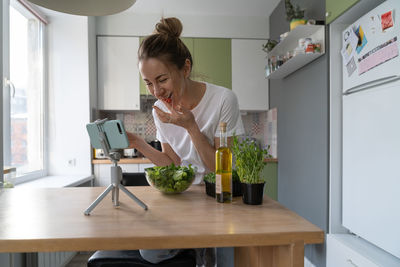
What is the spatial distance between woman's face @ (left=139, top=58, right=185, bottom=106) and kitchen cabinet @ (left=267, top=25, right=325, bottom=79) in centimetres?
141

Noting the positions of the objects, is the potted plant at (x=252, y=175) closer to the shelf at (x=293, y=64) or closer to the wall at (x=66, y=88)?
the shelf at (x=293, y=64)

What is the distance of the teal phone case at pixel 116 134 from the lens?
72 cm

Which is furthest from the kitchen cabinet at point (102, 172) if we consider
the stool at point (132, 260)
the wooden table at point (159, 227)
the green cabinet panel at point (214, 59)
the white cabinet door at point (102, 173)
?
the wooden table at point (159, 227)

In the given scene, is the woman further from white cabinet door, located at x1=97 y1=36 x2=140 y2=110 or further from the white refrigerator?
white cabinet door, located at x1=97 y1=36 x2=140 y2=110

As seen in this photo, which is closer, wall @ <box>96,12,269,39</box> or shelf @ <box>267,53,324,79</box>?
shelf @ <box>267,53,324,79</box>

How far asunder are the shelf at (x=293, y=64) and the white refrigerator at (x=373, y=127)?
0.28 meters

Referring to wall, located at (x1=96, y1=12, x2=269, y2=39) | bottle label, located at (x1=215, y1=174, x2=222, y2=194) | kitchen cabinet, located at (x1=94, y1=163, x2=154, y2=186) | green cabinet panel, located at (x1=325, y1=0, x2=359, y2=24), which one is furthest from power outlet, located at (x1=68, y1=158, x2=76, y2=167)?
green cabinet panel, located at (x1=325, y1=0, x2=359, y2=24)

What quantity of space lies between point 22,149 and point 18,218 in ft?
6.82

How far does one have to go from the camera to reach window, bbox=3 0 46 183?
7.04 ft

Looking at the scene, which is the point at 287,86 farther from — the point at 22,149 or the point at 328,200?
the point at 22,149

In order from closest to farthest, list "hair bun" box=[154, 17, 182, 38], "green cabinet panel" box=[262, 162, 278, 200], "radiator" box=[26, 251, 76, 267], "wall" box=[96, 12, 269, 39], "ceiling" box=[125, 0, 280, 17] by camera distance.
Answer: "hair bun" box=[154, 17, 182, 38]
"radiator" box=[26, 251, 76, 267]
"ceiling" box=[125, 0, 280, 17]
"green cabinet panel" box=[262, 162, 278, 200]
"wall" box=[96, 12, 269, 39]

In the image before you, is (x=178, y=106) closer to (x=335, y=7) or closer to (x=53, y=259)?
(x=335, y=7)

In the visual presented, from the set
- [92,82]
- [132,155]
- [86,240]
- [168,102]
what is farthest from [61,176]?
[86,240]

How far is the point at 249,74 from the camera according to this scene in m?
3.46
